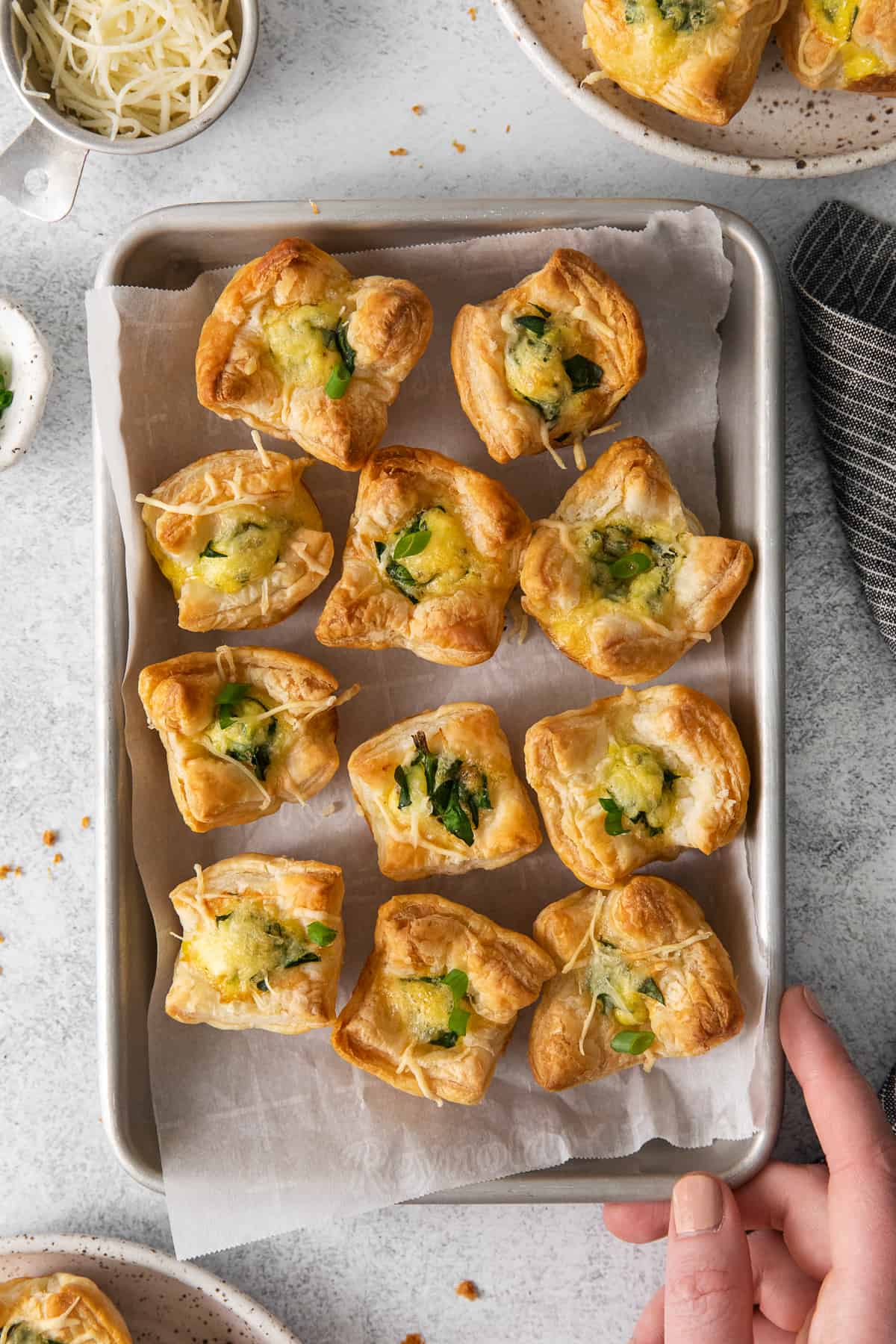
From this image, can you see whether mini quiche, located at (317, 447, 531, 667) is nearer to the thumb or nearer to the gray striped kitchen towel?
the gray striped kitchen towel

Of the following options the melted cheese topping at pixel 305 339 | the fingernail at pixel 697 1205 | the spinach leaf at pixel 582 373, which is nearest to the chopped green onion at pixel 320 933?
the fingernail at pixel 697 1205

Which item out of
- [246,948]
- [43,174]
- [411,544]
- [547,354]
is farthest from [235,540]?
[43,174]

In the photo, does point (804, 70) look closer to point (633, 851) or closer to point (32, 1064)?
point (633, 851)

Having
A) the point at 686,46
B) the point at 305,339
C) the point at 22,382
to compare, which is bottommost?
the point at 22,382

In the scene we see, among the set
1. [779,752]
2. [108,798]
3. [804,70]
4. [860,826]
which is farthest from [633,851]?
[804,70]

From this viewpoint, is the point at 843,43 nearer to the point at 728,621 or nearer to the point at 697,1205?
the point at 728,621

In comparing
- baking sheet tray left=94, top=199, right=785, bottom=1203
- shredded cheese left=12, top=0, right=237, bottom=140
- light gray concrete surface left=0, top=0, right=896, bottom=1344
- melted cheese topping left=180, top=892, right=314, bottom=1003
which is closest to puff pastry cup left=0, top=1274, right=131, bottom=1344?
light gray concrete surface left=0, top=0, right=896, bottom=1344
